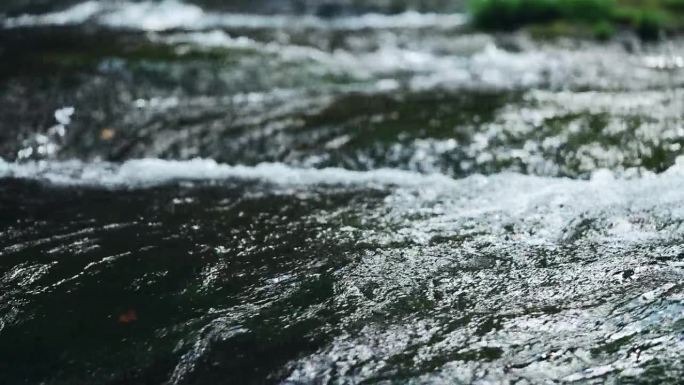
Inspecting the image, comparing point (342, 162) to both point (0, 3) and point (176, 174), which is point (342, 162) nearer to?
point (176, 174)

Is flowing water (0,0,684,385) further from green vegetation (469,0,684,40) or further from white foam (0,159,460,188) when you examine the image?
green vegetation (469,0,684,40)

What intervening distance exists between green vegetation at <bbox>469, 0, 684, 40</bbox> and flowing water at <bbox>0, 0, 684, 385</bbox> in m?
0.88

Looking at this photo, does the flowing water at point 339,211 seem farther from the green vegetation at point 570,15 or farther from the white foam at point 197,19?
the white foam at point 197,19

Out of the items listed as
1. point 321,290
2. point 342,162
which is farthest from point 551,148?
point 321,290

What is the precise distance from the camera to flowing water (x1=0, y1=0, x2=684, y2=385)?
367cm

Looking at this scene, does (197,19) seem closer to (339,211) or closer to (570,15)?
(570,15)

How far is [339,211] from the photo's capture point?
571cm

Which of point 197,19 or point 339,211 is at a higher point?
point 197,19

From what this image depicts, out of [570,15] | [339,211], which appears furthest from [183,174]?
[570,15]

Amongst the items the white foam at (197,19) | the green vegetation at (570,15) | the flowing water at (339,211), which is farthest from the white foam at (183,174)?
the green vegetation at (570,15)

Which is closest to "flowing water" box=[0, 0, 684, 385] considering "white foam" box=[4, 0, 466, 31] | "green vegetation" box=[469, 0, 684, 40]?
"green vegetation" box=[469, 0, 684, 40]

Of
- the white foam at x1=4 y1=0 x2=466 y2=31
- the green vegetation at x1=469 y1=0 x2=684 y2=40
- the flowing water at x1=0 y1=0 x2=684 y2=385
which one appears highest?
the white foam at x1=4 y1=0 x2=466 y2=31

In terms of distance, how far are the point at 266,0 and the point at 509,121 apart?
1043cm

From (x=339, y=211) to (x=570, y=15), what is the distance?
356 inches
